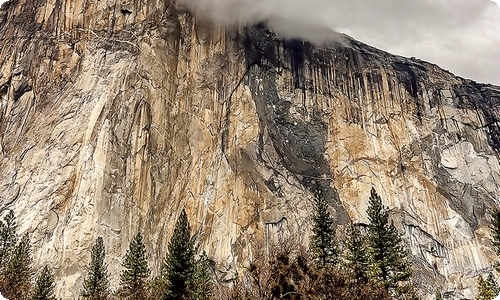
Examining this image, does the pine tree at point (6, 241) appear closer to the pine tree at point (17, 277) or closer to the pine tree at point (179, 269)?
the pine tree at point (17, 277)

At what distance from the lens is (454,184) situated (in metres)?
53.8

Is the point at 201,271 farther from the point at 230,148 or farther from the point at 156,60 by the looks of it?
the point at 156,60

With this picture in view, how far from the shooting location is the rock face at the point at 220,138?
4397cm

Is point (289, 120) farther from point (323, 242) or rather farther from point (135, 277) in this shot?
point (135, 277)

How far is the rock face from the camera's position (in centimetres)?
4397

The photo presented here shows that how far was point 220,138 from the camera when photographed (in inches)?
2012

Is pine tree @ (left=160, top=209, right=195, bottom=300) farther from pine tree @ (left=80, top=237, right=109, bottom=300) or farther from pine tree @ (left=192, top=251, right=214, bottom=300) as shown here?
pine tree @ (left=80, top=237, right=109, bottom=300)

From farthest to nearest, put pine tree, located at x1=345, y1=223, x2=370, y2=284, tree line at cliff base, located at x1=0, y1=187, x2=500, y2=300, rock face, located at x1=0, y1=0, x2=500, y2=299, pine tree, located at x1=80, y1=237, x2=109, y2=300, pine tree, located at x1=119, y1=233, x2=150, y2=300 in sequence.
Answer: rock face, located at x1=0, y1=0, x2=500, y2=299 < pine tree, located at x1=80, y1=237, x2=109, y2=300 < pine tree, located at x1=119, y1=233, x2=150, y2=300 < pine tree, located at x1=345, y1=223, x2=370, y2=284 < tree line at cliff base, located at x1=0, y1=187, x2=500, y2=300

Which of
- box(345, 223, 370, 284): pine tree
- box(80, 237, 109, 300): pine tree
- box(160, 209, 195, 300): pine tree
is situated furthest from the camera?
box(80, 237, 109, 300): pine tree

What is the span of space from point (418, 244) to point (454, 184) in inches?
403

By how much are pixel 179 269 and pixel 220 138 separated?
2364 centimetres

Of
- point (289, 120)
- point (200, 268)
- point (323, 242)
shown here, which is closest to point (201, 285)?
point (200, 268)

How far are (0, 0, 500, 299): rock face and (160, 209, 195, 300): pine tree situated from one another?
40.7 ft

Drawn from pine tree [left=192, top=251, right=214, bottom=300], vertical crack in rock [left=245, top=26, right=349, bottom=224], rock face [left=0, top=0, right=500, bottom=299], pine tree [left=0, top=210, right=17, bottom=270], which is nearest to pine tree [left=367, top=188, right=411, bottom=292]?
pine tree [left=192, top=251, right=214, bottom=300]
